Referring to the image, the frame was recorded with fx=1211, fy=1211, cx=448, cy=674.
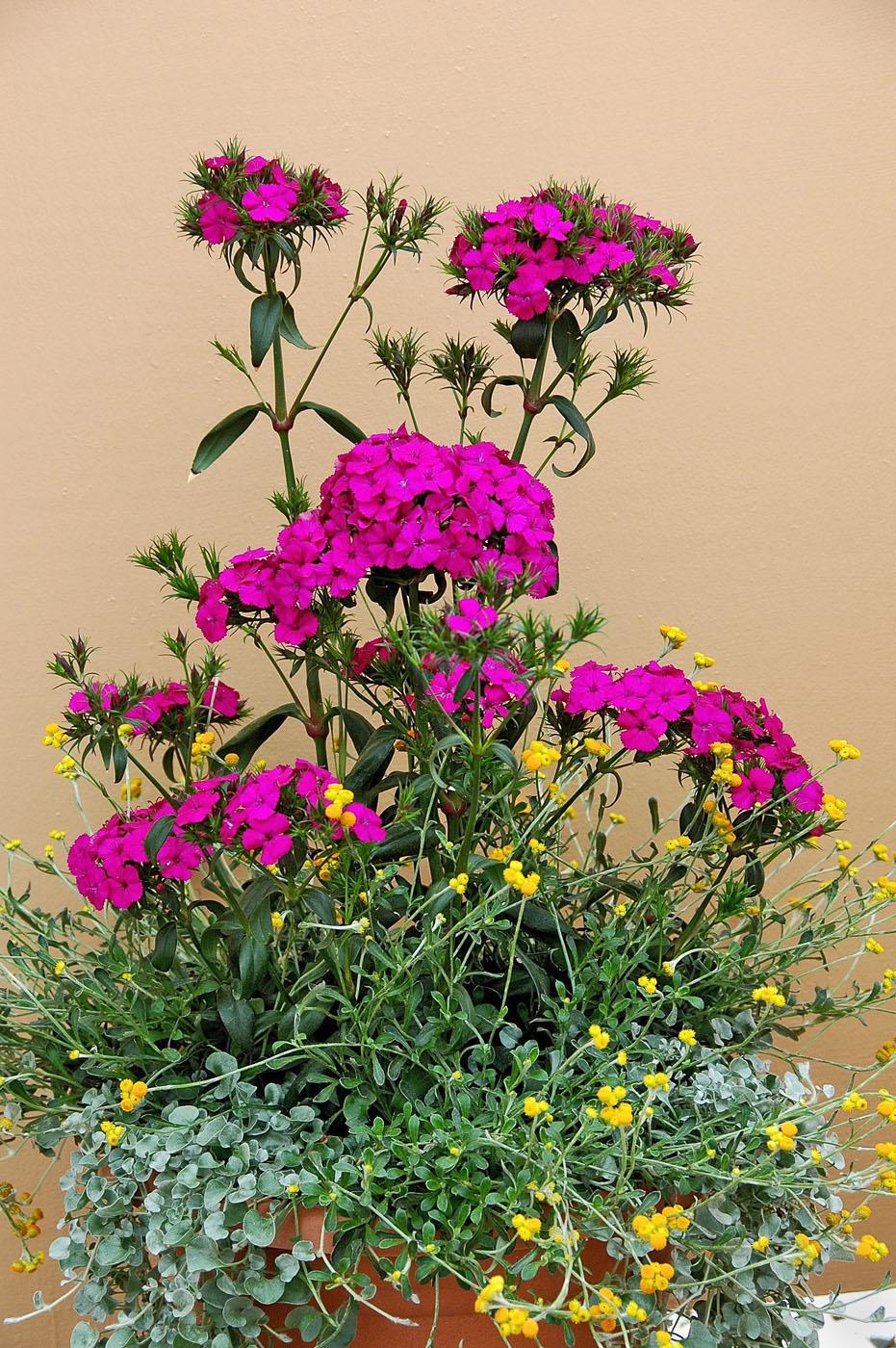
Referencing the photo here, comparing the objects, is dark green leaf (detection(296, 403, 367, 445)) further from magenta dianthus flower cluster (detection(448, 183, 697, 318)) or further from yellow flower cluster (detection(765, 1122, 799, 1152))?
yellow flower cluster (detection(765, 1122, 799, 1152))

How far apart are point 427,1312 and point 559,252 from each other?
957 millimetres

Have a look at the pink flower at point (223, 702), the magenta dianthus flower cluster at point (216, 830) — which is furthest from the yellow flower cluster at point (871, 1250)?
the pink flower at point (223, 702)

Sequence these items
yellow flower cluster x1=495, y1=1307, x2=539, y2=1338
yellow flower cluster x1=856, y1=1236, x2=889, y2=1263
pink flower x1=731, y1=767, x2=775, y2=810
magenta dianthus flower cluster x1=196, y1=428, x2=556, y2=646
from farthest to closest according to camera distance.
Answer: pink flower x1=731, y1=767, x2=775, y2=810
magenta dianthus flower cluster x1=196, y1=428, x2=556, y2=646
yellow flower cluster x1=856, y1=1236, x2=889, y2=1263
yellow flower cluster x1=495, y1=1307, x2=539, y2=1338

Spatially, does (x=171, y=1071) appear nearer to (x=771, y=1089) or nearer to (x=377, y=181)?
(x=771, y=1089)

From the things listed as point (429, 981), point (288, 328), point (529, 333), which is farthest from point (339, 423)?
point (429, 981)

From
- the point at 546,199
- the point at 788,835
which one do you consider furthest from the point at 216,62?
the point at 788,835

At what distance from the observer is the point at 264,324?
117cm

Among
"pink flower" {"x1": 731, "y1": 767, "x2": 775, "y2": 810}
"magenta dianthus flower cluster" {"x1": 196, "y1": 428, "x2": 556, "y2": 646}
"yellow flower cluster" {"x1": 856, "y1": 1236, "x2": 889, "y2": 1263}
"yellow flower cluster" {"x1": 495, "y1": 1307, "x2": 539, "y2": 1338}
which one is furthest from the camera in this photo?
"pink flower" {"x1": 731, "y1": 767, "x2": 775, "y2": 810}

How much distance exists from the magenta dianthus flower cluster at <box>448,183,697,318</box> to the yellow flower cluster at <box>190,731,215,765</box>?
49 centimetres

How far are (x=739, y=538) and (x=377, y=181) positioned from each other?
681 mm

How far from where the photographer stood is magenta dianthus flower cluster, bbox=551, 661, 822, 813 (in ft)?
3.73

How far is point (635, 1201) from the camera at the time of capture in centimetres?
98

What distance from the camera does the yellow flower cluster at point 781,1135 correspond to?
92 centimetres

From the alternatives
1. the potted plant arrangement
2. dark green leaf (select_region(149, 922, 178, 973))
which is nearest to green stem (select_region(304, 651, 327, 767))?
the potted plant arrangement
